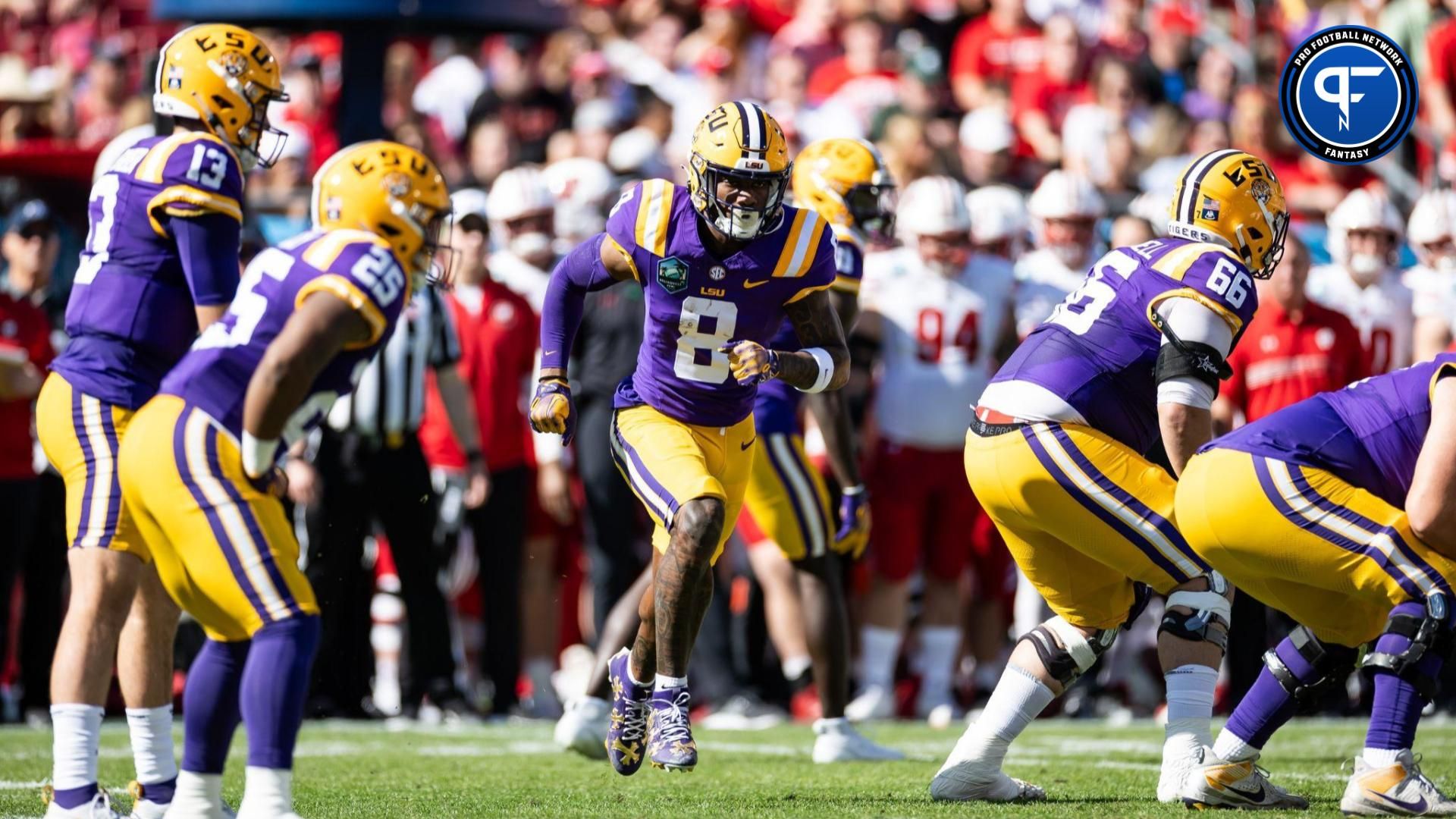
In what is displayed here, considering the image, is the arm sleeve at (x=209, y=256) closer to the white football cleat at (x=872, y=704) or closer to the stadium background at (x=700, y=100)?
the stadium background at (x=700, y=100)

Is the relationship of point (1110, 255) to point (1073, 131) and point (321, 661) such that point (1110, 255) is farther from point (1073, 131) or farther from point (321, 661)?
point (1073, 131)

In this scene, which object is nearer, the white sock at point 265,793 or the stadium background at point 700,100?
the white sock at point 265,793

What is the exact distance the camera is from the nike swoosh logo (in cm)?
492

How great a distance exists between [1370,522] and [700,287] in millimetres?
2081

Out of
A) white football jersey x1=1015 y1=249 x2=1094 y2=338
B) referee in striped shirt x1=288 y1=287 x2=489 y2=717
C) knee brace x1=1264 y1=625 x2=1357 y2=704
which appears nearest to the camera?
knee brace x1=1264 y1=625 x2=1357 y2=704

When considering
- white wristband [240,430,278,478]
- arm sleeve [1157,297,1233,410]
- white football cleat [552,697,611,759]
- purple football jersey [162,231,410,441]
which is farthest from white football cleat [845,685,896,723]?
white wristband [240,430,278,478]

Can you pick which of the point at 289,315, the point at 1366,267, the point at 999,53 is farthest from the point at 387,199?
the point at 999,53

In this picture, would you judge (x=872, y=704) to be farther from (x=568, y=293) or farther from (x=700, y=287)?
(x=700, y=287)

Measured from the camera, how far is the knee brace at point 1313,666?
533 cm

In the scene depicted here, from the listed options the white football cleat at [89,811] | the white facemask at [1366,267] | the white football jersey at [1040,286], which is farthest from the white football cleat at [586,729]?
the white facemask at [1366,267]

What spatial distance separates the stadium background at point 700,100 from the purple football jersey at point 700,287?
300 cm

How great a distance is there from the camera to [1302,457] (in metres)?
5.00

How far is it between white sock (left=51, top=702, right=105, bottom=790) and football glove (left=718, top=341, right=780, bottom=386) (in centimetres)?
197

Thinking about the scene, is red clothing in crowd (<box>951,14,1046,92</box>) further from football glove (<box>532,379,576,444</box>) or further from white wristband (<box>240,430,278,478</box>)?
white wristband (<box>240,430,278,478</box>)
